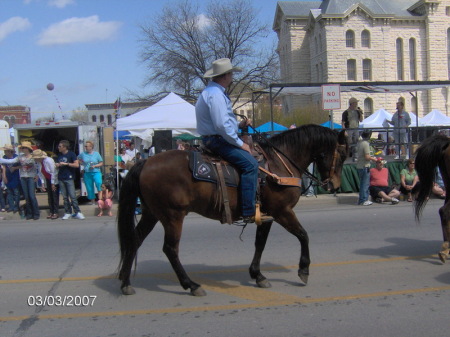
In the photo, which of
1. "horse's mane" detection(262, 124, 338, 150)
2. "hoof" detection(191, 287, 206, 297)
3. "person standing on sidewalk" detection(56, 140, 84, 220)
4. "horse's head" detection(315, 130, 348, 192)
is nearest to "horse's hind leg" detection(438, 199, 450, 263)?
"horse's head" detection(315, 130, 348, 192)

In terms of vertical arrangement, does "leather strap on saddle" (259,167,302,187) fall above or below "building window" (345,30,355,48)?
below

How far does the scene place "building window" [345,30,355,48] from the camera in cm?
5231

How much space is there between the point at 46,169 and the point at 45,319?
8.07m

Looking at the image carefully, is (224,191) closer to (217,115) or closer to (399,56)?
(217,115)

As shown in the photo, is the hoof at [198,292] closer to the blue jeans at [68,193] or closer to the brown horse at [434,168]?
the brown horse at [434,168]

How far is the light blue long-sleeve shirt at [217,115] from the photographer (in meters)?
5.00

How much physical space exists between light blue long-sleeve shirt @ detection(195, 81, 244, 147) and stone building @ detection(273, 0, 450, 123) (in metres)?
46.4

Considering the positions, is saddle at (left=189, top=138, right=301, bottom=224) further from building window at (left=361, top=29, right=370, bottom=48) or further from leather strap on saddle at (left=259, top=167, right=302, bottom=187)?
building window at (left=361, top=29, right=370, bottom=48)

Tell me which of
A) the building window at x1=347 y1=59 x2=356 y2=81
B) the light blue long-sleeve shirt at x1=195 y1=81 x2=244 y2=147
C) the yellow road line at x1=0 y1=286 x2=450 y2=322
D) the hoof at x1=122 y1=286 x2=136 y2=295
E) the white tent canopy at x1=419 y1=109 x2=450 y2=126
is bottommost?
the yellow road line at x1=0 y1=286 x2=450 y2=322

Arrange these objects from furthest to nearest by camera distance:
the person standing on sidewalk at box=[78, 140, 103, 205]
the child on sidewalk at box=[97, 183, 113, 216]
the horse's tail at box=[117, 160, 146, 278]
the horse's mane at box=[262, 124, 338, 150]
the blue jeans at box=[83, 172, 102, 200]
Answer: the blue jeans at box=[83, 172, 102, 200]
the person standing on sidewalk at box=[78, 140, 103, 205]
the child on sidewalk at box=[97, 183, 113, 216]
the horse's mane at box=[262, 124, 338, 150]
the horse's tail at box=[117, 160, 146, 278]

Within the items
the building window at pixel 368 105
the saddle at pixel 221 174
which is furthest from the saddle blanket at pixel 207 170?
the building window at pixel 368 105

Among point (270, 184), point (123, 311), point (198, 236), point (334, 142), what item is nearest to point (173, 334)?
point (123, 311)

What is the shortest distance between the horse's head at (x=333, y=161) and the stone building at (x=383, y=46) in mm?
45506
